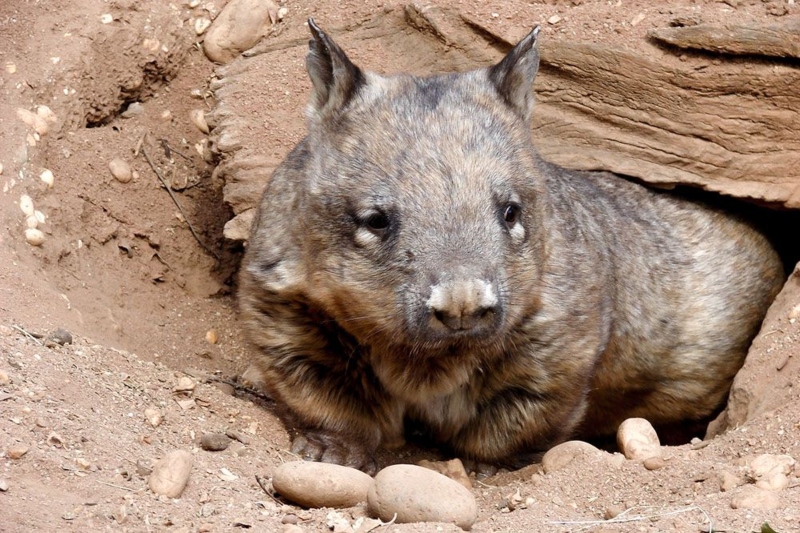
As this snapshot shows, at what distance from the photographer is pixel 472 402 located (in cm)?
406

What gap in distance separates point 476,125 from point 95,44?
8.77 ft

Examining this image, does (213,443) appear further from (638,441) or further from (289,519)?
(638,441)

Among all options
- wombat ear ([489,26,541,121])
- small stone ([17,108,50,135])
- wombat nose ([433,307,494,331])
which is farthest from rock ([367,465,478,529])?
small stone ([17,108,50,135])

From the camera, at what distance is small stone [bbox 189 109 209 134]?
5.82 metres

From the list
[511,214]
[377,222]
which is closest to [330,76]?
[377,222]

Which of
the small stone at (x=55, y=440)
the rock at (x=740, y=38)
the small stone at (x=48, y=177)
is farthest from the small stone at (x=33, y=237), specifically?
the rock at (x=740, y=38)

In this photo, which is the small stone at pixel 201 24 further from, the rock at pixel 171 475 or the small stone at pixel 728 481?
the small stone at pixel 728 481

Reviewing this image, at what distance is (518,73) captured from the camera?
386cm

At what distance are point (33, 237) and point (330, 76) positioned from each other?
173cm

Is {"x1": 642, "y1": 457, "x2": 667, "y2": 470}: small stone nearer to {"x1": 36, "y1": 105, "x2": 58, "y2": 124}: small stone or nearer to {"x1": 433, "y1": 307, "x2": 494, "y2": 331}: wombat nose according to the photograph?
{"x1": 433, "y1": 307, "x2": 494, "y2": 331}: wombat nose

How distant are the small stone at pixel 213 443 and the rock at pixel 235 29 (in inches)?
112

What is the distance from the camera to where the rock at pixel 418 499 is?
2.90 meters

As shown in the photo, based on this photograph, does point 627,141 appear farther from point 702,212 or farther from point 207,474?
point 207,474

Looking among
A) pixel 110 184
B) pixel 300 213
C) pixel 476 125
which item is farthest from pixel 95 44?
pixel 476 125
